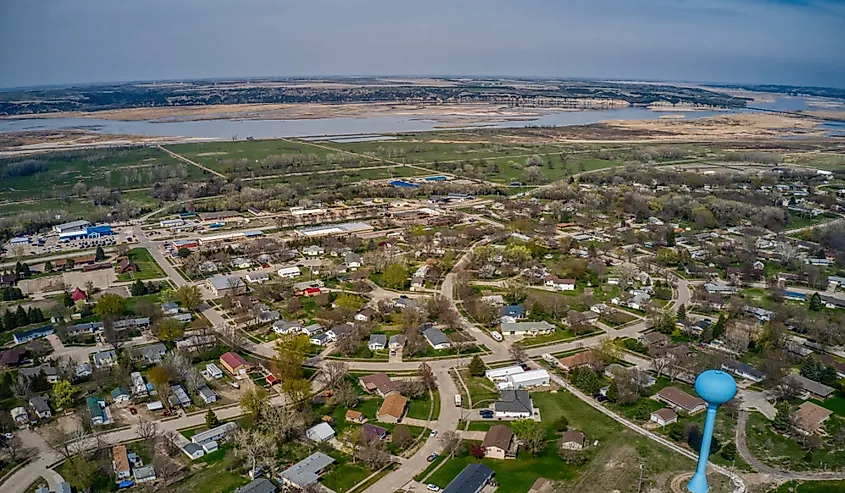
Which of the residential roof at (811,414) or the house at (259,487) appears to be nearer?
the house at (259,487)

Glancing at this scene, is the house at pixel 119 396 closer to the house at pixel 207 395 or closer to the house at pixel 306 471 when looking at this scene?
the house at pixel 207 395

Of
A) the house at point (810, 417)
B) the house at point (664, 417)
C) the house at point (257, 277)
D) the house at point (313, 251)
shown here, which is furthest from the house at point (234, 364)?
the house at point (810, 417)

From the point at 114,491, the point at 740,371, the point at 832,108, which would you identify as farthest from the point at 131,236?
the point at 832,108

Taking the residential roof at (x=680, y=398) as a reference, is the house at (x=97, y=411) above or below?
above

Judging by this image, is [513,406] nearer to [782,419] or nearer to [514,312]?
[514,312]

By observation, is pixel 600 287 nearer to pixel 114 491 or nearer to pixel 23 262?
pixel 114 491

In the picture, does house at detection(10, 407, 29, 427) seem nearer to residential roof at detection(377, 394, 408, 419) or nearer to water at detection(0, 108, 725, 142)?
residential roof at detection(377, 394, 408, 419)

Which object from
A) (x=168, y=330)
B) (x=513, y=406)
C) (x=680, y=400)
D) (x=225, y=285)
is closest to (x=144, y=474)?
(x=168, y=330)
